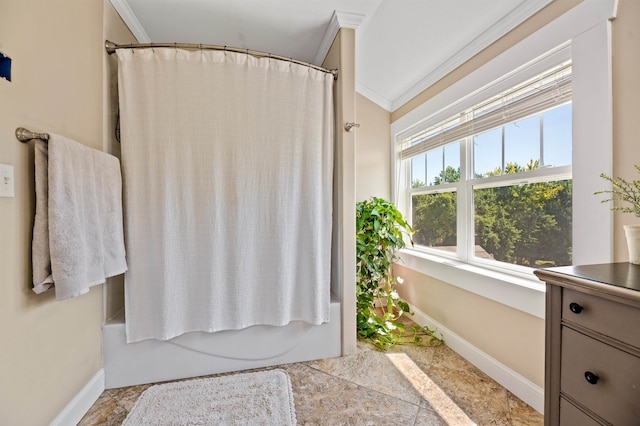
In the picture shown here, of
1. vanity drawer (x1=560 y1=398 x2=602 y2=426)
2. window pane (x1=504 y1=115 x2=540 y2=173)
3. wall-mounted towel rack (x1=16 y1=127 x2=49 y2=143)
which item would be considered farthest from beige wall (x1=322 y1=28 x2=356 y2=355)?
wall-mounted towel rack (x1=16 y1=127 x2=49 y2=143)

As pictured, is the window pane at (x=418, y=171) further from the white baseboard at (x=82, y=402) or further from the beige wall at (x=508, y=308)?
the white baseboard at (x=82, y=402)

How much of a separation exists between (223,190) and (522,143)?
1832 millimetres

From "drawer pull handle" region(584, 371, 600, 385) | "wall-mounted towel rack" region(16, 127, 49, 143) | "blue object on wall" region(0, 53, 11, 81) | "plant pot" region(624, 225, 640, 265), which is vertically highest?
"blue object on wall" region(0, 53, 11, 81)

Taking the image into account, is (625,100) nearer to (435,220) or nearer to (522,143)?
(522,143)

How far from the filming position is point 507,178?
1704 millimetres

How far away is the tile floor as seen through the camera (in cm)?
134

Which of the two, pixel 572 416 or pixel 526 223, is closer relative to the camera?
pixel 572 416

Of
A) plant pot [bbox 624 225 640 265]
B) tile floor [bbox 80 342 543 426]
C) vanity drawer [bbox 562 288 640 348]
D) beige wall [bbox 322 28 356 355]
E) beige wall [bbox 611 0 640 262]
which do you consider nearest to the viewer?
vanity drawer [bbox 562 288 640 348]

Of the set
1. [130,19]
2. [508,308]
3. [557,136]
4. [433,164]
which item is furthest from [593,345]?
[130,19]

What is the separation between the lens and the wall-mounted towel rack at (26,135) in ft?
3.39

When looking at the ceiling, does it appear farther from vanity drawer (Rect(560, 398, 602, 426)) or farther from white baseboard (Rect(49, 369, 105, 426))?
white baseboard (Rect(49, 369, 105, 426))

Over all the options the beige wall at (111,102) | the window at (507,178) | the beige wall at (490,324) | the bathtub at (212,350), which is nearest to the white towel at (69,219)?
the beige wall at (111,102)

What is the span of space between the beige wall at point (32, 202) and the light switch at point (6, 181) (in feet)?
0.08

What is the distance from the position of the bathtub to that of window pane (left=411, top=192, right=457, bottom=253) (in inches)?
42.8
